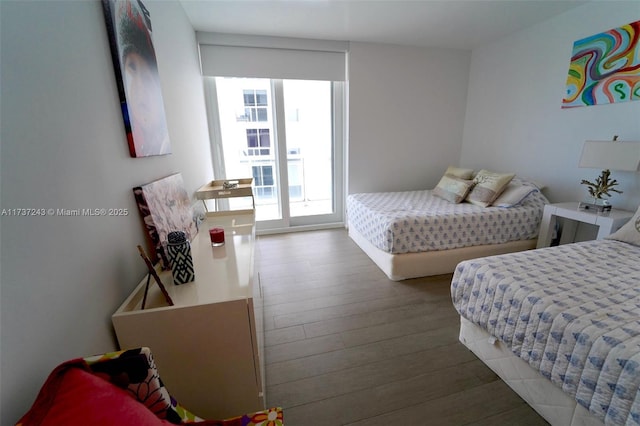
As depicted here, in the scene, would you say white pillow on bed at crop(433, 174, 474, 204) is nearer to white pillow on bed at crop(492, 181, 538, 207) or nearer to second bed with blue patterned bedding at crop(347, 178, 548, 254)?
second bed with blue patterned bedding at crop(347, 178, 548, 254)

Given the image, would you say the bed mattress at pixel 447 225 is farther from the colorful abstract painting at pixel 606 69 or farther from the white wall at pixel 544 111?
the colorful abstract painting at pixel 606 69

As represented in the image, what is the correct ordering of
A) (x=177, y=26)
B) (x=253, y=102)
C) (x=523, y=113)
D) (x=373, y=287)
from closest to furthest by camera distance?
1. (x=177, y=26)
2. (x=373, y=287)
3. (x=523, y=113)
4. (x=253, y=102)

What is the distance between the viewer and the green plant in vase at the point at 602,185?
87.4 inches

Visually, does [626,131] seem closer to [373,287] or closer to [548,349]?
[548,349]

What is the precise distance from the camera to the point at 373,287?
7.77 ft

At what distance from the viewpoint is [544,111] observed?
9.14ft

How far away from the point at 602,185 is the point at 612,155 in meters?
0.34

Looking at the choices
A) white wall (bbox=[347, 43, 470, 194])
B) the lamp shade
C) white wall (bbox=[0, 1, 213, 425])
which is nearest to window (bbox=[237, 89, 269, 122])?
white wall (bbox=[347, 43, 470, 194])

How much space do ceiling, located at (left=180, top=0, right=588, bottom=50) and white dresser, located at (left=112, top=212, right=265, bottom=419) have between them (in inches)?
98.6

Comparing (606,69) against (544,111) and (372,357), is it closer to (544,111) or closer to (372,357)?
(544,111)

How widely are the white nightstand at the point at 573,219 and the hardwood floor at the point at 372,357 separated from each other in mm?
1114

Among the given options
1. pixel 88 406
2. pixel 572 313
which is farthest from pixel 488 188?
pixel 88 406

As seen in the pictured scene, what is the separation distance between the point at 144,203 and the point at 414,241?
214 cm

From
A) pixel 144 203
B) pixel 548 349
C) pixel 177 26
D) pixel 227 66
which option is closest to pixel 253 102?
pixel 227 66
